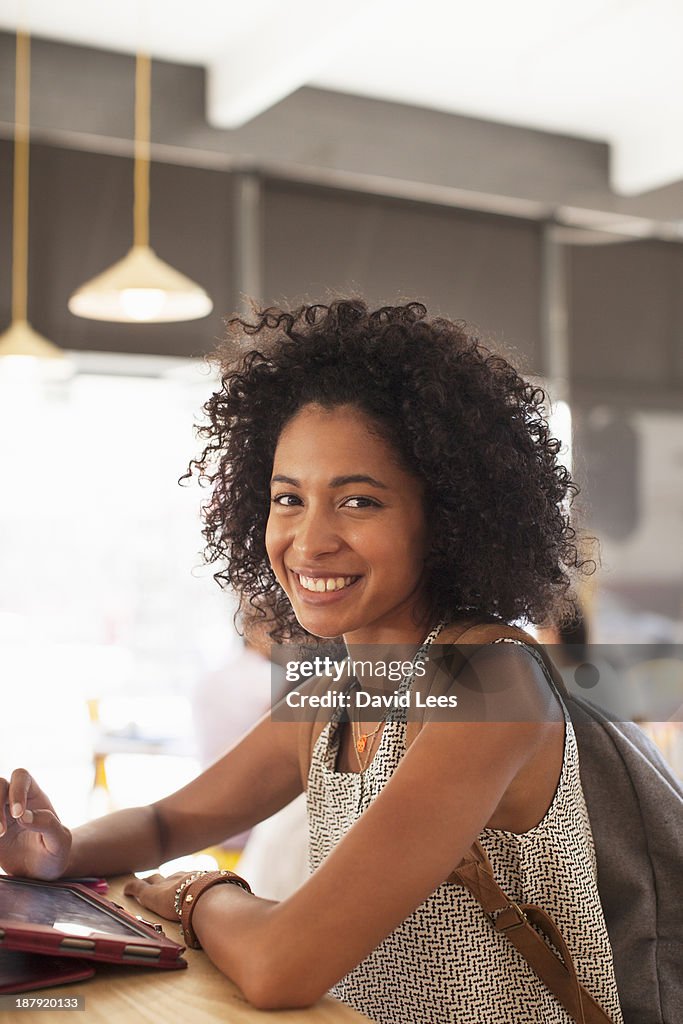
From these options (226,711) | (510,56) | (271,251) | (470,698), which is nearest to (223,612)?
(271,251)

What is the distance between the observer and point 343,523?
1.40 m

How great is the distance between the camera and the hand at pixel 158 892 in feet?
4.23

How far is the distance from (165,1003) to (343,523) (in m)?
0.59

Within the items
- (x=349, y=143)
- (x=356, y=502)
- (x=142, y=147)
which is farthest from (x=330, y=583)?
(x=349, y=143)

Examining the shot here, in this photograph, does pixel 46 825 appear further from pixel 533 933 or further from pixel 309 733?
pixel 533 933

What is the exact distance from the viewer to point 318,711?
160 cm

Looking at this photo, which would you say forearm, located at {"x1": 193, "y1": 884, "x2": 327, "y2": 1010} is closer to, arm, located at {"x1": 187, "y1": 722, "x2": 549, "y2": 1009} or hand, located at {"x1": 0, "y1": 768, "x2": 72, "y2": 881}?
arm, located at {"x1": 187, "y1": 722, "x2": 549, "y2": 1009}

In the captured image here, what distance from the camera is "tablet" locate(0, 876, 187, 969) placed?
41.3 inches

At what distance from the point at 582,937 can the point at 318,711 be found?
47 centimetres

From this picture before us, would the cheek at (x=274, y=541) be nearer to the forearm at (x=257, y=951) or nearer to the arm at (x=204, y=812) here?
the arm at (x=204, y=812)

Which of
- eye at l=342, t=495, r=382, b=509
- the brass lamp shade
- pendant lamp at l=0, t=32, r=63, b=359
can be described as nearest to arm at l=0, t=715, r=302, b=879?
eye at l=342, t=495, r=382, b=509

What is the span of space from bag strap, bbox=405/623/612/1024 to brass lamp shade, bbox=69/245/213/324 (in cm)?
270

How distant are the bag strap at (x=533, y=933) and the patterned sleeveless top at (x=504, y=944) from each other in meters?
0.02

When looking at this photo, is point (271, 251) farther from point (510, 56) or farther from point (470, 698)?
point (470, 698)
